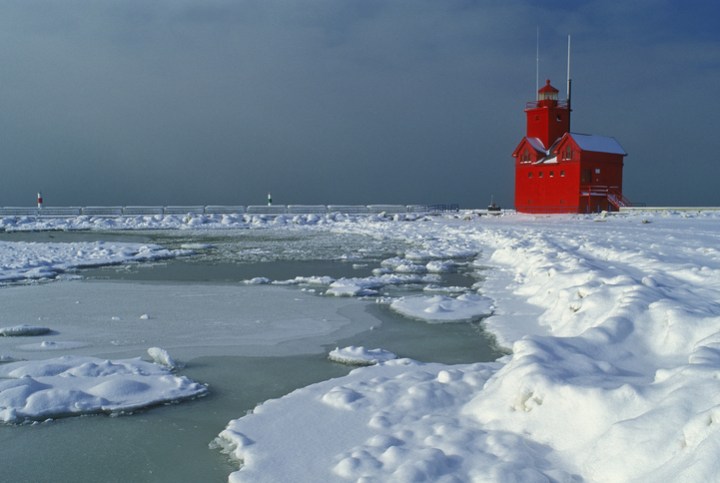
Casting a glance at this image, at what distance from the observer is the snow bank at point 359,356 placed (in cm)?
618

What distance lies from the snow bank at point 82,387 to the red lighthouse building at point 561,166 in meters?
38.4

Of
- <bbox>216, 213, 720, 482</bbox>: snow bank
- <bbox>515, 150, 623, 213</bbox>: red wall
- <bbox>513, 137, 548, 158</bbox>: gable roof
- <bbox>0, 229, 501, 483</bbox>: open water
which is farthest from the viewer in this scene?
<bbox>513, 137, 548, 158</bbox>: gable roof

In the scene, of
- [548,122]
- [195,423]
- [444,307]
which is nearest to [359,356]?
[195,423]

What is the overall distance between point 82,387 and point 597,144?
41880 mm

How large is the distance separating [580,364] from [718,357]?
0.92 meters

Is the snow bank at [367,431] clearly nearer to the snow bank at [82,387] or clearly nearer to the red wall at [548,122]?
the snow bank at [82,387]

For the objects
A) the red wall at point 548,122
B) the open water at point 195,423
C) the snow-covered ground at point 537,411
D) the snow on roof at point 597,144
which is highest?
the red wall at point 548,122

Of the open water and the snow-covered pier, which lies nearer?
the open water

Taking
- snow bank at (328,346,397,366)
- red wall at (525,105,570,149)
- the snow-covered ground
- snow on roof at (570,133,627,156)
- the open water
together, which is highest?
red wall at (525,105,570,149)

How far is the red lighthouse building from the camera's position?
4038 centimetres

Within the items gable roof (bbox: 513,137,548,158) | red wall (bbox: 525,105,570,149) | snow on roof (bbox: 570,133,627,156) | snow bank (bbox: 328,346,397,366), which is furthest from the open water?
red wall (bbox: 525,105,570,149)

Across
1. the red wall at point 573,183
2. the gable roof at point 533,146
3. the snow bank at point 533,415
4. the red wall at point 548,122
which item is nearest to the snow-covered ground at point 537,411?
the snow bank at point 533,415

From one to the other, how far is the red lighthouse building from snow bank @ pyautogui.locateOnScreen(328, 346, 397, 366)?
3675 cm

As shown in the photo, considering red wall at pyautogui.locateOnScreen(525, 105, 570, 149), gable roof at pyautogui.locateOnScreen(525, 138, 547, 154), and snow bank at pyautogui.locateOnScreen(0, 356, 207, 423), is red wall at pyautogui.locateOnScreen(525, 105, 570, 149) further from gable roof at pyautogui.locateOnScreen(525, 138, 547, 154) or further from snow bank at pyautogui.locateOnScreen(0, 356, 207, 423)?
snow bank at pyautogui.locateOnScreen(0, 356, 207, 423)
